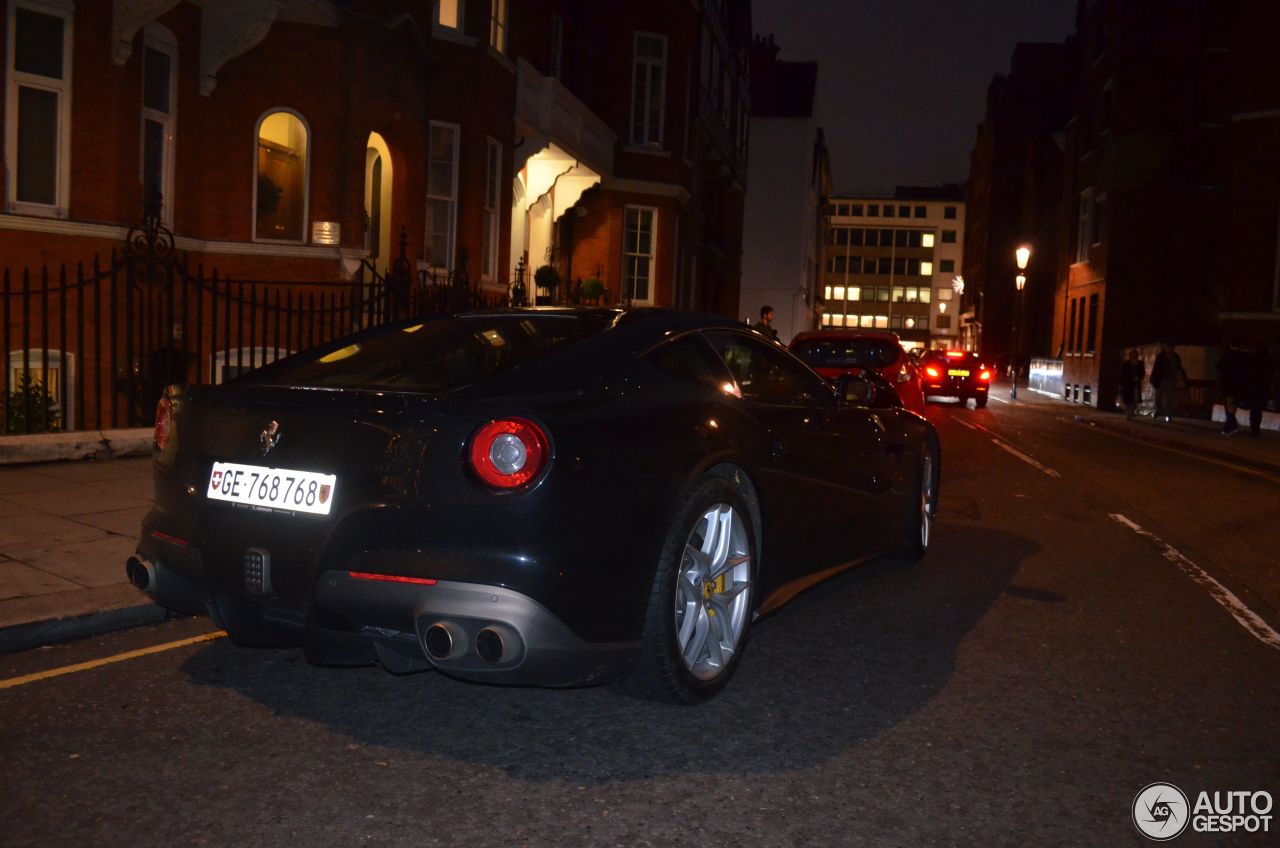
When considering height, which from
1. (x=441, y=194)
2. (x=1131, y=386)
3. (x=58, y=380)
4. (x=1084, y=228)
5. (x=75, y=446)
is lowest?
(x=75, y=446)

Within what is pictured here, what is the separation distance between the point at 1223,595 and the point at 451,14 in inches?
588

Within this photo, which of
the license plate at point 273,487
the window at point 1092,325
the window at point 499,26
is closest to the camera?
the license plate at point 273,487

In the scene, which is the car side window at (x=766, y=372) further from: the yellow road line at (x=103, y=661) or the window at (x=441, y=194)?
the window at (x=441, y=194)

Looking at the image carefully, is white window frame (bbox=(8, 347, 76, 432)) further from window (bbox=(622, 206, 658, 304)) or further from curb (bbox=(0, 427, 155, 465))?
window (bbox=(622, 206, 658, 304))

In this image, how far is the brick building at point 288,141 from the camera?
12352 mm

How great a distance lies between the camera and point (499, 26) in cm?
1995

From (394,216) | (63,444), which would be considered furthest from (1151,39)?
(63,444)

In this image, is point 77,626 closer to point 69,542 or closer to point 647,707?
point 69,542

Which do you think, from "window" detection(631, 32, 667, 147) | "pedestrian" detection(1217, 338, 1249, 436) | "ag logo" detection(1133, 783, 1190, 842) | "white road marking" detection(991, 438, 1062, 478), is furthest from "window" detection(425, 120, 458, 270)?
"ag logo" detection(1133, 783, 1190, 842)

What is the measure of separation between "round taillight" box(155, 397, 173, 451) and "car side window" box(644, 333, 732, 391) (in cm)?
178

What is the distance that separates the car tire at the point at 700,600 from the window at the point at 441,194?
14.3 metres

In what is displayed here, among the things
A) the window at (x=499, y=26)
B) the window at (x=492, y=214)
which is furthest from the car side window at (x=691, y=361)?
the window at (x=499, y=26)

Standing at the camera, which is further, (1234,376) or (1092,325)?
(1092,325)

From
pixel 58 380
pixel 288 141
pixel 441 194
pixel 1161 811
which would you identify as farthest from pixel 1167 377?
pixel 1161 811
